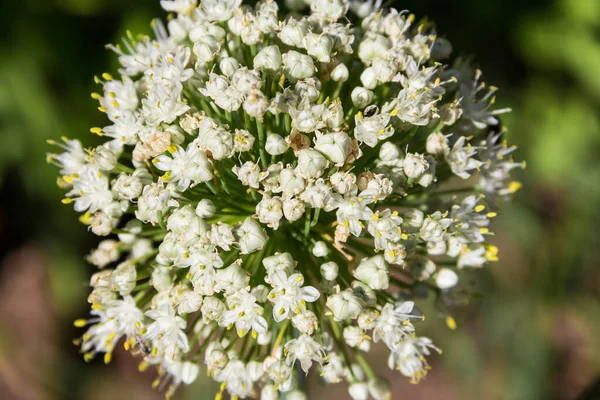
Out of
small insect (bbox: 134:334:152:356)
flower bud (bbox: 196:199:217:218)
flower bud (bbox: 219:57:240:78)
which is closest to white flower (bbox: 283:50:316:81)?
flower bud (bbox: 219:57:240:78)

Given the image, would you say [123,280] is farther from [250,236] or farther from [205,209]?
[250,236]

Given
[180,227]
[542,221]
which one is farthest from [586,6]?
[180,227]

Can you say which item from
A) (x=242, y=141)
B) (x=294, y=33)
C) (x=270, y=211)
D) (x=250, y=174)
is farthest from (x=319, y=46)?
(x=270, y=211)

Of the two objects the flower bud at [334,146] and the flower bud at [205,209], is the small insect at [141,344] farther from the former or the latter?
the flower bud at [334,146]

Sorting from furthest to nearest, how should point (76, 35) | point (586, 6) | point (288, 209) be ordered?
point (586, 6)
point (76, 35)
point (288, 209)

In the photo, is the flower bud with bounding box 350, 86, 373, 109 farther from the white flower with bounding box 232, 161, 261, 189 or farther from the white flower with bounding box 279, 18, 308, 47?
the white flower with bounding box 232, 161, 261, 189

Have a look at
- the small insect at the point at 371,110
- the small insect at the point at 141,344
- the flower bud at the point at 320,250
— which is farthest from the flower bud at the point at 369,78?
the small insect at the point at 141,344

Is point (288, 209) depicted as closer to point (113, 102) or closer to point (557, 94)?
point (113, 102)
